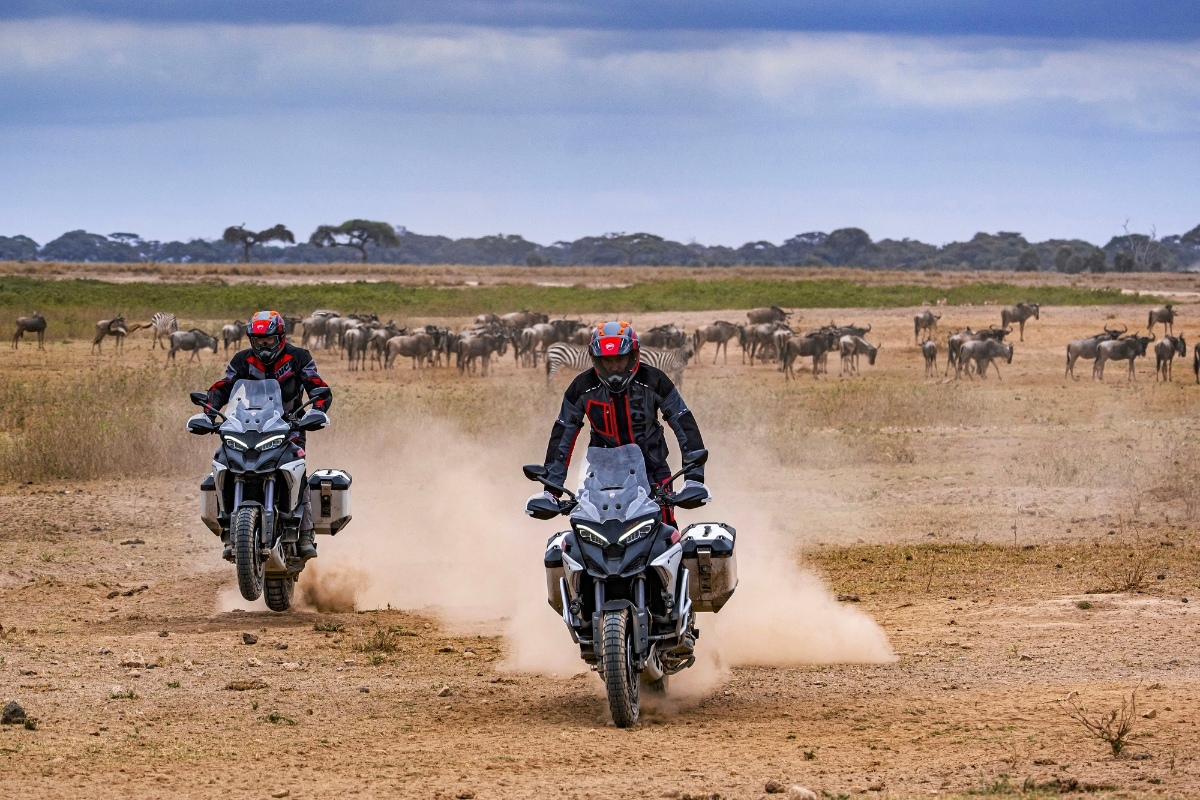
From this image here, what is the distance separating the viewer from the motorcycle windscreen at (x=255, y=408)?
10930 mm

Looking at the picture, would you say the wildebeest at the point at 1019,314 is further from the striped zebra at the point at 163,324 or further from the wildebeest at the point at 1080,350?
the striped zebra at the point at 163,324

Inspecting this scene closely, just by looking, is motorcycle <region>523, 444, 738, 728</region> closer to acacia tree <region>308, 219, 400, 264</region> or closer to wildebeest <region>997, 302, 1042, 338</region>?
wildebeest <region>997, 302, 1042, 338</region>

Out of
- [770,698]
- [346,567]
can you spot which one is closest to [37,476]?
[346,567]

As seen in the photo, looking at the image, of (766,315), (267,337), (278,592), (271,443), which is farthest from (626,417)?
(766,315)

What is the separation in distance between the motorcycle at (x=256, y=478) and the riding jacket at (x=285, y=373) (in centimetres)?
14

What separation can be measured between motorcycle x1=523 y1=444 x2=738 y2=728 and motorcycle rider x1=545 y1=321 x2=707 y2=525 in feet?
0.85

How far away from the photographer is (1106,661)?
31.8 ft

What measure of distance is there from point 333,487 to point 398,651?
5.45 ft

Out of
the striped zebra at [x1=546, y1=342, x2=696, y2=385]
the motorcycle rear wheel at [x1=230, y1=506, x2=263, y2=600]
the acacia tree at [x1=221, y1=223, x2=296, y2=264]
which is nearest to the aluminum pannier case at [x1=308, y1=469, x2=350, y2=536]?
the motorcycle rear wheel at [x1=230, y1=506, x2=263, y2=600]

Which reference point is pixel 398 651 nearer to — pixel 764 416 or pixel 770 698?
pixel 770 698

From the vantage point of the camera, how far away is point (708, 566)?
8.32 meters

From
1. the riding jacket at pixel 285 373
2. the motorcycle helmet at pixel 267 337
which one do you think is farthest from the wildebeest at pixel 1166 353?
the motorcycle helmet at pixel 267 337

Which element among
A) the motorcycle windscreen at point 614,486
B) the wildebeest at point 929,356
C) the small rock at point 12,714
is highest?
the motorcycle windscreen at point 614,486

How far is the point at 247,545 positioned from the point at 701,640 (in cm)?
329
